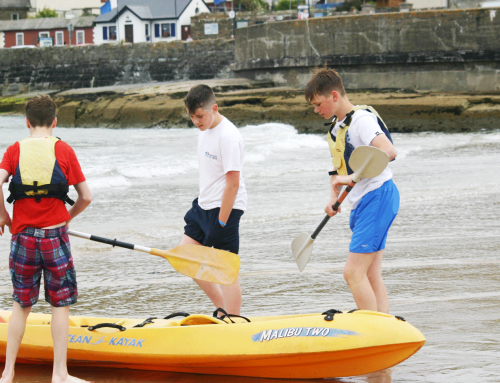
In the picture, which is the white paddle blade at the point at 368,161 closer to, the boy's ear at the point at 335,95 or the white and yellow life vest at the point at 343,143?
the white and yellow life vest at the point at 343,143

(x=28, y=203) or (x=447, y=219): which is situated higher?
(x=28, y=203)

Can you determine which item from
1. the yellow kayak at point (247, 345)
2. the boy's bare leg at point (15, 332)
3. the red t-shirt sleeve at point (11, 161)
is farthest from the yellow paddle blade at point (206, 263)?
the red t-shirt sleeve at point (11, 161)

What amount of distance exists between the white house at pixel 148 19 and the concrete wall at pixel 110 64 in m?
12.5

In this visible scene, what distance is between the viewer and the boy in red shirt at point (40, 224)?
2609 millimetres

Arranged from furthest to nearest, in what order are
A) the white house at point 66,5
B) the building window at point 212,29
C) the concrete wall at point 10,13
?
the white house at point 66,5, the concrete wall at point 10,13, the building window at point 212,29

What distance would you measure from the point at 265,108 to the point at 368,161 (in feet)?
54.1

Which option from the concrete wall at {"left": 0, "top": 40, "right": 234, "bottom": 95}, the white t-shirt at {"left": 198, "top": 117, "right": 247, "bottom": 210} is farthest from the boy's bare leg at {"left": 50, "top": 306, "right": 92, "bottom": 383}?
the concrete wall at {"left": 0, "top": 40, "right": 234, "bottom": 95}

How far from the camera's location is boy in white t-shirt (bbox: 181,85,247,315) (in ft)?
10.2

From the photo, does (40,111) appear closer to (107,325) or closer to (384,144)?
(107,325)

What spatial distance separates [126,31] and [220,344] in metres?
48.2

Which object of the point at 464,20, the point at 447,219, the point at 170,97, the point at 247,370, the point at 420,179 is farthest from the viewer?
the point at 170,97

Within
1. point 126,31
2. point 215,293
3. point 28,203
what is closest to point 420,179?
point 215,293

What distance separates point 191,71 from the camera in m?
31.6

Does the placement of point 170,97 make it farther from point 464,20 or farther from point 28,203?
point 28,203
